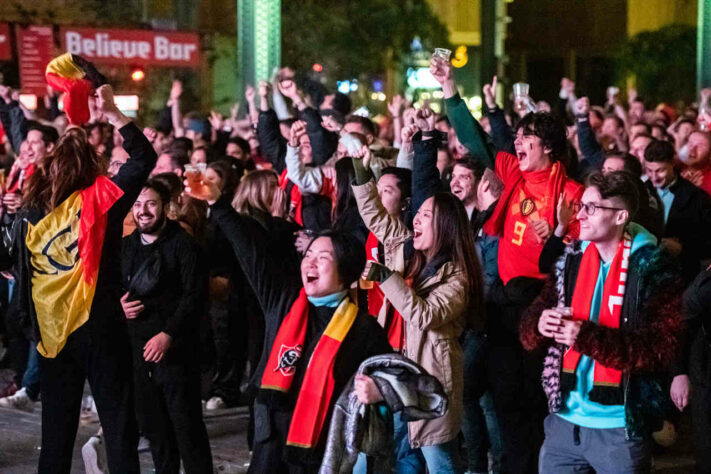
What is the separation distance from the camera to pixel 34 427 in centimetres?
958

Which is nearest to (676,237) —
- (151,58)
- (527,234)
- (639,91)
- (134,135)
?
(527,234)

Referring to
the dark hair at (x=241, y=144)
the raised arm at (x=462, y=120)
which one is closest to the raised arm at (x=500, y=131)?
the raised arm at (x=462, y=120)

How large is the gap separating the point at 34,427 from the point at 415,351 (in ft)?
13.5

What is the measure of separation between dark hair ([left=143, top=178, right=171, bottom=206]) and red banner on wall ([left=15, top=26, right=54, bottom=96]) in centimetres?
1041

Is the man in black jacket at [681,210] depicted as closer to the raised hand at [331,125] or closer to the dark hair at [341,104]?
the raised hand at [331,125]

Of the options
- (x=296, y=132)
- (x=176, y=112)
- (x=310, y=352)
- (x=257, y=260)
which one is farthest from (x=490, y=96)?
(x=176, y=112)

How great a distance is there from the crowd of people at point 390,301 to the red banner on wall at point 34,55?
888cm

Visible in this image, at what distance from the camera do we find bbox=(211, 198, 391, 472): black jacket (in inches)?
207

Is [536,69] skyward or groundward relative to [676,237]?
skyward

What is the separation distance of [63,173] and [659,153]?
494cm

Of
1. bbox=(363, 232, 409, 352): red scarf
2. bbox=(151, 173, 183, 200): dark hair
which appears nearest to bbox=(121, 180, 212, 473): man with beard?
bbox=(151, 173, 183, 200): dark hair

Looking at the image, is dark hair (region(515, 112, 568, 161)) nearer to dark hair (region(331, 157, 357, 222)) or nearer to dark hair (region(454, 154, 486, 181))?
dark hair (region(454, 154, 486, 181))

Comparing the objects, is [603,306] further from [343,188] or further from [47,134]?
[47,134]

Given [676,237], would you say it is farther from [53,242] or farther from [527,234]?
[53,242]
